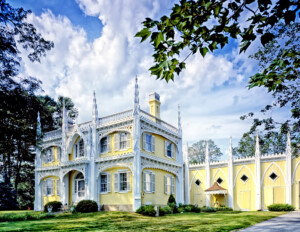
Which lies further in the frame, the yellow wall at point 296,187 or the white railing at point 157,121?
the yellow wall at point 296,187

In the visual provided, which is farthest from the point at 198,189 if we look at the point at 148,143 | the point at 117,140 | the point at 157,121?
the point at 117,140

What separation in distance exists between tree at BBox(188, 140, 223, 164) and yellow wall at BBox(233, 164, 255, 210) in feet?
60.5

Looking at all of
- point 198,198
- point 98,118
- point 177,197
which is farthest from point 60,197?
point 198,198

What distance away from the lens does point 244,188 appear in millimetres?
27828

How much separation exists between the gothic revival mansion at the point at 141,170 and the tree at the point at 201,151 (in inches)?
649

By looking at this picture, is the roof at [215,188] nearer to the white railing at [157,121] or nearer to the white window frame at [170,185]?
the white window frame at [170,185]

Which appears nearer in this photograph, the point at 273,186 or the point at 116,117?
the point at 116,117

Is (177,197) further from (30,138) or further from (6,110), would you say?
(6,110)

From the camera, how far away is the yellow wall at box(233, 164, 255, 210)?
89.7 feet

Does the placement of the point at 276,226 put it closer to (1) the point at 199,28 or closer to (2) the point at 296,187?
(1) the point at 199,28

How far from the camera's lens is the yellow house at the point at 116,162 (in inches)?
858

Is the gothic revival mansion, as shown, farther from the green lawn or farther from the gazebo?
the green lawn

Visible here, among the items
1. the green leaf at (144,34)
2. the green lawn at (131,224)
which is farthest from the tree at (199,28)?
the green lawn at (131,224)

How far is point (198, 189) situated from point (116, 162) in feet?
40.7
